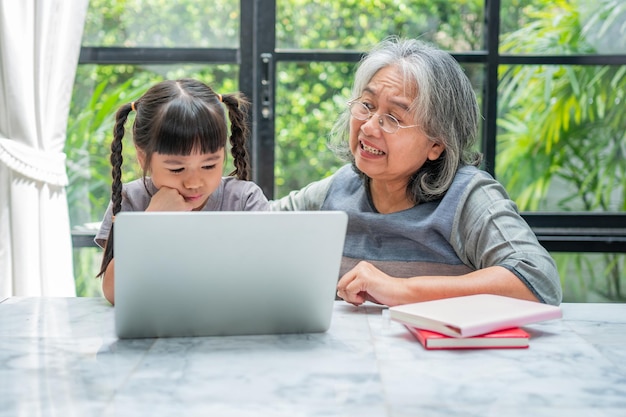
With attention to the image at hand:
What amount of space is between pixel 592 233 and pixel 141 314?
218 centimetres

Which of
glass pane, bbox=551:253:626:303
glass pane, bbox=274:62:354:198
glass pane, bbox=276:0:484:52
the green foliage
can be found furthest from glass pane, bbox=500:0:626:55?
glass pane, bbox=551:253:626:303

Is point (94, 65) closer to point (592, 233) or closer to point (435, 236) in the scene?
point (435, 236)

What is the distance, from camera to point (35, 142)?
8.83 feet

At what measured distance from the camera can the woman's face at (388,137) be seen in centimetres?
191

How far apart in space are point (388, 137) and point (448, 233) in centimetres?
26

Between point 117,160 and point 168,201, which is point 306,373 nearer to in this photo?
point 168,201

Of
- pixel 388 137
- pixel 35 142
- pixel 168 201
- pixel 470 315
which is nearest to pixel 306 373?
pixel 470 315

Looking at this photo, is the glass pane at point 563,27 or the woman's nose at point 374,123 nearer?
the woman's nose at point 374,123

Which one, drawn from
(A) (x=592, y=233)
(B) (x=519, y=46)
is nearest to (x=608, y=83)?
(B) (x=519, y=46)

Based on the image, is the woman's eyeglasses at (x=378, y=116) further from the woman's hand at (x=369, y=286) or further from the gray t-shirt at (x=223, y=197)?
the woman's hand at (x=369, y=286)

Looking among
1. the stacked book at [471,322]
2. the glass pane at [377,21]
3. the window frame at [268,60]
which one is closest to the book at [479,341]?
the stacked book at [471,322]

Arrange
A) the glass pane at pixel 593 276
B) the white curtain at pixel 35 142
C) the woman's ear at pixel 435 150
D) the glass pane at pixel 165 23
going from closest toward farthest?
the woman's ear at pixel 435 150, the white curtain at pixel 35 142, the glass pane at pixel 165 23, the glass pane at pixel 593 276

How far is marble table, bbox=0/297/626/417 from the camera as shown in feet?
3.28

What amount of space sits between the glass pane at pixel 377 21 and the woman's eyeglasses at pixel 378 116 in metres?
1.17
